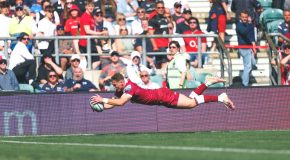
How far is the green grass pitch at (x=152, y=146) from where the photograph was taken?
1566 centimetres

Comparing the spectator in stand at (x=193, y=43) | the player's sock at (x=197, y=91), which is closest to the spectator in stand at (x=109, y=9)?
the spectator in stand at (x=193, y=43)

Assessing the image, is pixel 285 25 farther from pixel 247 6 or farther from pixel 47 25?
pixel 47 25

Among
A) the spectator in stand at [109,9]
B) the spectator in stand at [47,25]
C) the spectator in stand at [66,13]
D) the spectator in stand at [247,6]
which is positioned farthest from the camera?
the spectator in stand at [247,6]

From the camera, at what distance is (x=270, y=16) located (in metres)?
29.9

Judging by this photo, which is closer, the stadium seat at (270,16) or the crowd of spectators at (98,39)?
the crowd of spectators at (98,39)

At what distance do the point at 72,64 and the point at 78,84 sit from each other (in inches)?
20.7

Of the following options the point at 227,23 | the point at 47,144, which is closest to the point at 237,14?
the point at 227,23

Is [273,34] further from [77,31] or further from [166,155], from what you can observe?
[166,155]

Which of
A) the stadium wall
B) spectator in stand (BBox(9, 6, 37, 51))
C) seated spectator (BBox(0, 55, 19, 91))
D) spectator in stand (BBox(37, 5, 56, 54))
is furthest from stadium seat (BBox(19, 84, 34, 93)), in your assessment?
spectator in stand (BBox(37, 5, 56, 54))

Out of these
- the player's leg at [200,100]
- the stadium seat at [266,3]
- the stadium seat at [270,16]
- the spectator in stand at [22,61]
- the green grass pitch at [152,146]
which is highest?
the stadium seat at [266,3]

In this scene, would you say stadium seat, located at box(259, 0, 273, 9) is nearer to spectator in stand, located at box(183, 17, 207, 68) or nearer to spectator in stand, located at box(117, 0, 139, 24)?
spectator in stand, located at box(183, 17, 207, 68)

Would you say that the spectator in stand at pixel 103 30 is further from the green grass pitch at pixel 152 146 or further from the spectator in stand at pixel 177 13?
the green grass pitch at pixel 152 146

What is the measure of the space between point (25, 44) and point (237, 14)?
19.8ft

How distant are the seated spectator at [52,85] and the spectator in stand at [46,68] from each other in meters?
0.14
